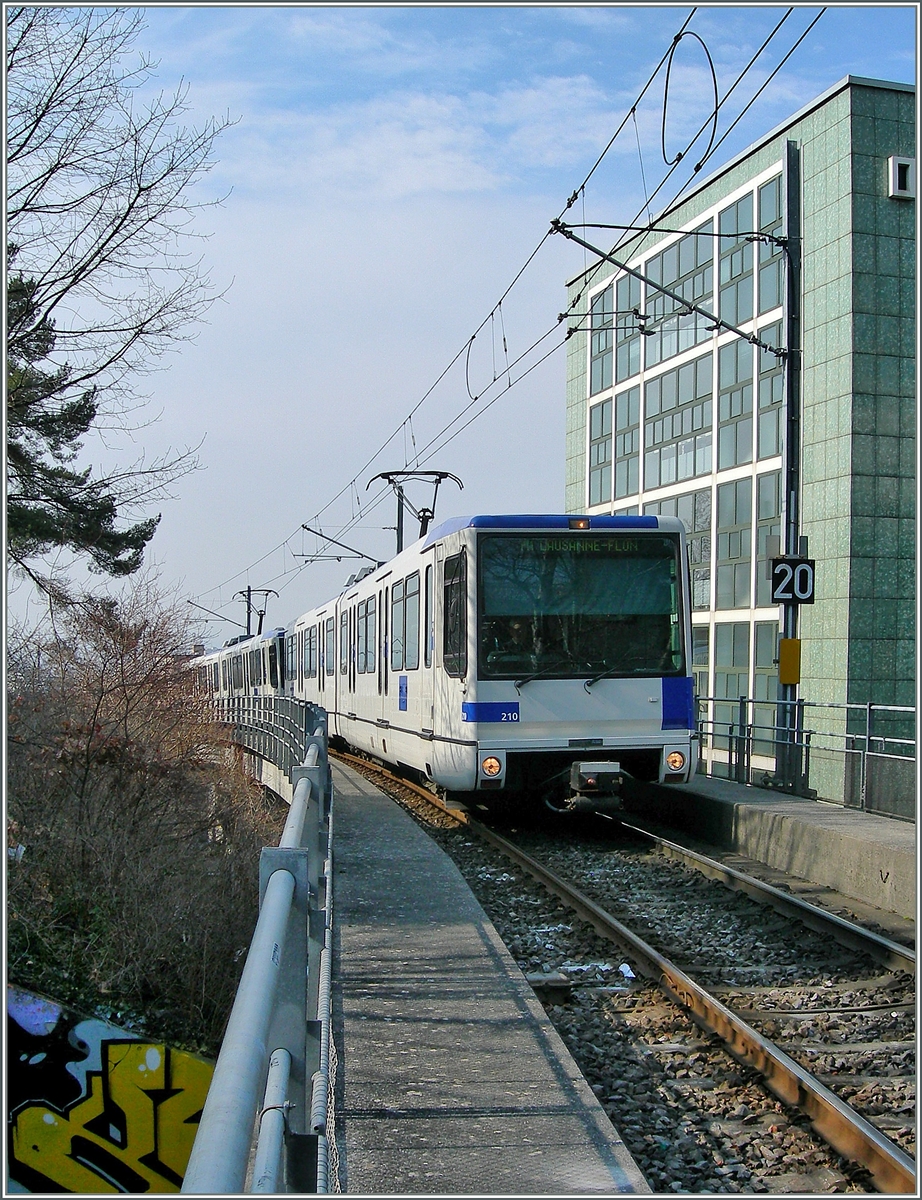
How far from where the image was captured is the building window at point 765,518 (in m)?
31.0

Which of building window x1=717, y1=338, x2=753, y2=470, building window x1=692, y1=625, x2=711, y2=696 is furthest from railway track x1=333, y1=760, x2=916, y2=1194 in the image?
building window x1=692, y1=625, x2=711, y2=696

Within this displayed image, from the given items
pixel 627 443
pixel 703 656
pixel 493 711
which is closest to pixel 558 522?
pixel 493 711

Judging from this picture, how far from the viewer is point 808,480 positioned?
3016cm

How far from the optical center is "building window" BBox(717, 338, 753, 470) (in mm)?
32500

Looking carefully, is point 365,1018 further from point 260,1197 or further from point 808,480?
point 808,480

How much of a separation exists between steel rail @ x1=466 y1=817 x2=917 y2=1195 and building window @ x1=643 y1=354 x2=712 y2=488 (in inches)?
1113

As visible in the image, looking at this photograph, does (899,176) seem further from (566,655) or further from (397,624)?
(566,655)

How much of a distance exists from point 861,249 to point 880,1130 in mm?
26736

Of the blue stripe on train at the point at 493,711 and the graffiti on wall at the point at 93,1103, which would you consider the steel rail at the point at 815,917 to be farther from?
the graffiti on wall at the point at 93,1103

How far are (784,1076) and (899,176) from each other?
27311 mm

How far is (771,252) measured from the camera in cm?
3091

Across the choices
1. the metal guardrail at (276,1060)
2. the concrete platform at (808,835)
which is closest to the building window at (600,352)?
the concrete platform at (808,835)

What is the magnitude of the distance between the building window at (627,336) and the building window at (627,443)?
770 mm

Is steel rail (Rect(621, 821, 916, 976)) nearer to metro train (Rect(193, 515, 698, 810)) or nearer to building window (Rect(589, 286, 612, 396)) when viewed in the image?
metro train (Rect(193, 515, 698, 810))
